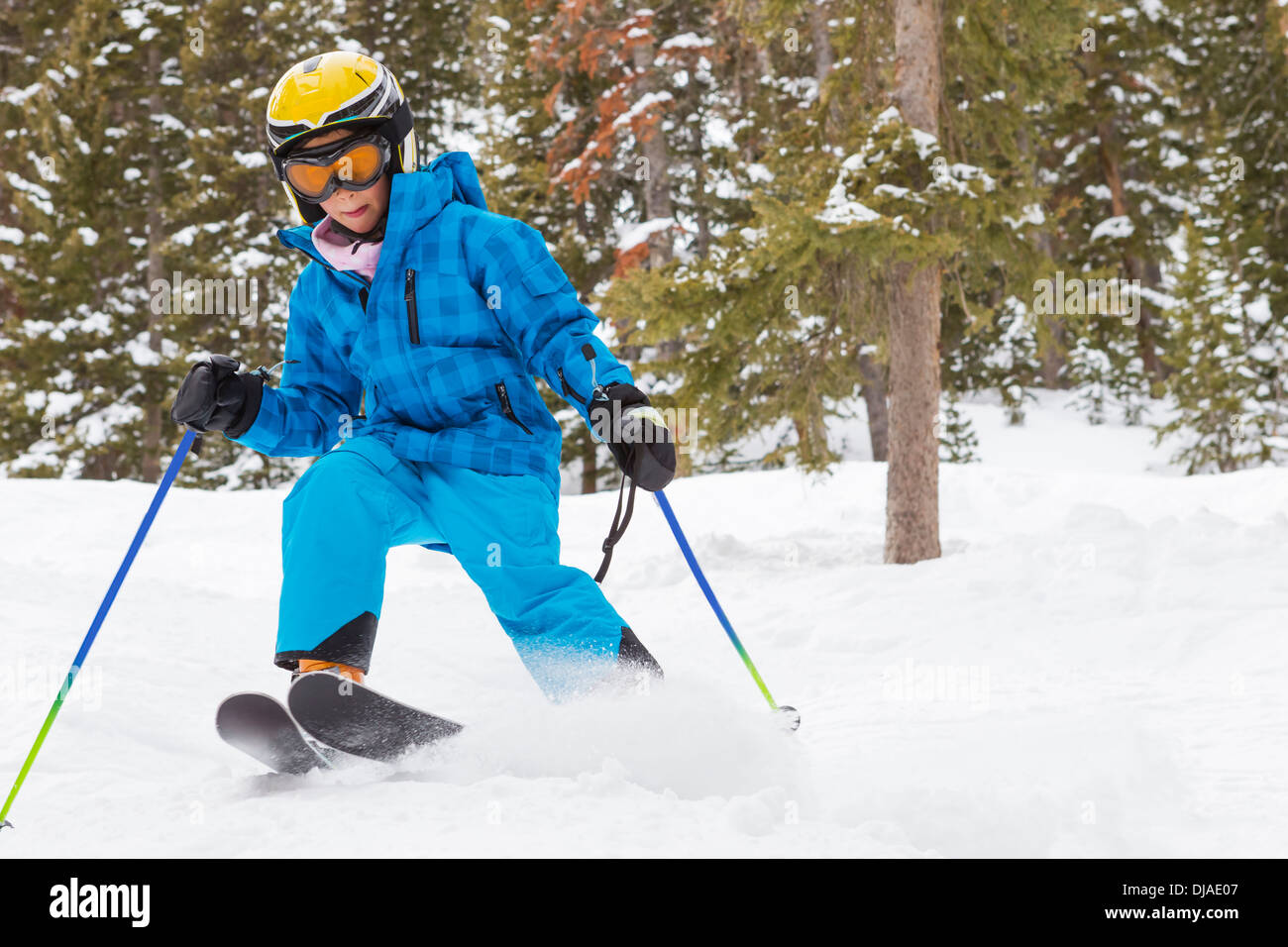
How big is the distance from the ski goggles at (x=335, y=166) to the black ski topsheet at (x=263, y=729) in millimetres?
1429

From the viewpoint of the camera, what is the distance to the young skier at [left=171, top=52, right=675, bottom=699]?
2939 mm

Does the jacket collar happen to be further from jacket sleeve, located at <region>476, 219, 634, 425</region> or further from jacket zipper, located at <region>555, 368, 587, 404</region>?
jacket zipper, located at <region>555, 368, 587, 404</region>

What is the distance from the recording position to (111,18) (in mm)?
19062

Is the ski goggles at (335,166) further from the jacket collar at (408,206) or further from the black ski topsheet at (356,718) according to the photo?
the black ski topsheet at (356,718)

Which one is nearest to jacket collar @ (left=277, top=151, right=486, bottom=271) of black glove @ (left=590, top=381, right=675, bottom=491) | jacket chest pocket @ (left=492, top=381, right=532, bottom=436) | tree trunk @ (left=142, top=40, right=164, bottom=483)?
jacket chest pocket @ (left=492, top=381, right=532, bottom=436)

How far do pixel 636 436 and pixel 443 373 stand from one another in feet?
2.06

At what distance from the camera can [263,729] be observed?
246 cm

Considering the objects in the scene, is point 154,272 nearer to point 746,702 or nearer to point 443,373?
point 746,702

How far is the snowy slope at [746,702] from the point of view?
2182 millimetres

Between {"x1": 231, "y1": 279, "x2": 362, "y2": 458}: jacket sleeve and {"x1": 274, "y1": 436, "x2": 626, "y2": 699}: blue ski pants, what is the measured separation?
0.35m

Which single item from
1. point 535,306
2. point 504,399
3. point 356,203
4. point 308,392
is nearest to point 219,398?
point 308,392

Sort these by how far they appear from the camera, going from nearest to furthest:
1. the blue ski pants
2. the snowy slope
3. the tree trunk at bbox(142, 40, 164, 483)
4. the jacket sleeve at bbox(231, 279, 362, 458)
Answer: the snowy slope, the blue ski pants, the jacket sleeve at bbox(231, 279, 362, 458), the tree trunk at bbox(142, 40, 164, 483)

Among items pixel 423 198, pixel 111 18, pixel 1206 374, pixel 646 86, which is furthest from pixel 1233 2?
pixel 423 198

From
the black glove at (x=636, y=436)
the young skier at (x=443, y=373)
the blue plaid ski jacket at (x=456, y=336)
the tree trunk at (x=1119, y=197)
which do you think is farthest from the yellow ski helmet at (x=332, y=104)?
the tree trunk at (x=1119, y=197)
